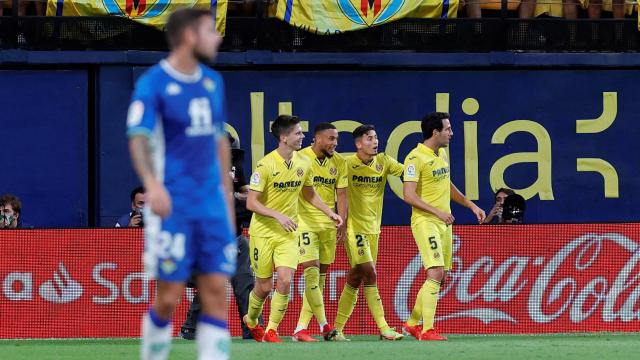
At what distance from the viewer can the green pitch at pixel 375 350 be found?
442 inches

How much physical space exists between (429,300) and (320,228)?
1.36 metres

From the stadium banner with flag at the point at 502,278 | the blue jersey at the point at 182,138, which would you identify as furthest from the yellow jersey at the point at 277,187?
the blue jersey at the point at 182,138

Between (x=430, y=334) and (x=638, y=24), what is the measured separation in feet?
22.6

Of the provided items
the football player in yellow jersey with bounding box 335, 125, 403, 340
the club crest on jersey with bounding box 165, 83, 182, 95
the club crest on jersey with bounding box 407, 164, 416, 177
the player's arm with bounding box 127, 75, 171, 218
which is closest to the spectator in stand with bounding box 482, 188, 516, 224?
the football player in yellow jersey with bounding box 335, 125, 403, 340

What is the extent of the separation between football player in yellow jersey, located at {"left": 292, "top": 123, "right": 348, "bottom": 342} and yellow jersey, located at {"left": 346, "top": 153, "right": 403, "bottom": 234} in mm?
182

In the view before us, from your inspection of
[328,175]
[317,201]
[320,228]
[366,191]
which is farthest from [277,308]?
[366,191]

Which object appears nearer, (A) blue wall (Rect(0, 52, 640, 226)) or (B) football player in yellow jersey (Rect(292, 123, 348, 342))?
(B) football player in yellow jersey (Rect(292, 123, 348, 342))

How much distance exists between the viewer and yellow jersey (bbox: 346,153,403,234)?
14797 mm

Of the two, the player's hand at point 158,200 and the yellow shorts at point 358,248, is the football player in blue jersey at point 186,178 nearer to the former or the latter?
the player's hand at point 158,200

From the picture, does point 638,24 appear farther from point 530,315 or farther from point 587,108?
point 530,315

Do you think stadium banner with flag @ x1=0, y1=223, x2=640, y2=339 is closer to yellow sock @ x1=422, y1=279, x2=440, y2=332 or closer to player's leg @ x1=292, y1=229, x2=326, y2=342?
player's leg @ x1=292, y1=229, x2=326, y2=342

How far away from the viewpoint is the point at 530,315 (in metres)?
15.7

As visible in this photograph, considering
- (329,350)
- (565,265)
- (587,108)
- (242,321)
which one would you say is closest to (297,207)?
(242,321)

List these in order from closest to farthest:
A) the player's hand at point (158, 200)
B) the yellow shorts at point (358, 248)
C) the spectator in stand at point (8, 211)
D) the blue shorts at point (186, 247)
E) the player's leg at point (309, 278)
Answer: the player's hand at point (158, 200)
the blue shorts at point (186, 247)
the player's leg at point (309, 278)
the yellow shorts at point (358, 248)
the spectator in stand at point (8, 211)
